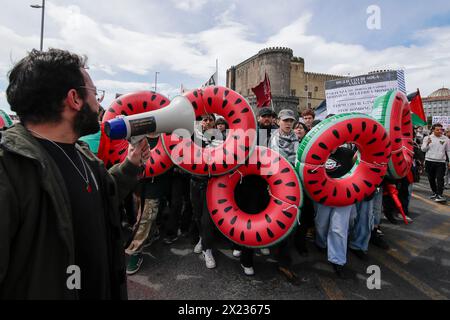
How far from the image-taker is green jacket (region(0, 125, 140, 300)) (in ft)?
2.85

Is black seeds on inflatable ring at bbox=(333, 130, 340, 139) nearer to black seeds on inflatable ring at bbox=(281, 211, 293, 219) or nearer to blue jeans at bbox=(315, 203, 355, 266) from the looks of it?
blue jeans at bbox=(315, 203, 355, 266)

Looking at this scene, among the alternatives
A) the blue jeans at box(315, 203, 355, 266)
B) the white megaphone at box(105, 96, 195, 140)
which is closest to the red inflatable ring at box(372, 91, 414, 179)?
the blue jeans at box(315, 203, 355, 266)

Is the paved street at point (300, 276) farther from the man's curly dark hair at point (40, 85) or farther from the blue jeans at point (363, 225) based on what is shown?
the man's curly dark hair at point (40, 85)

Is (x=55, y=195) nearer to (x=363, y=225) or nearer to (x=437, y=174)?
(x=363, y=225)

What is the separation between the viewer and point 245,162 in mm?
2889

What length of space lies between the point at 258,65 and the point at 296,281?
1872 inches

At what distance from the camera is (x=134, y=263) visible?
297 centimetres

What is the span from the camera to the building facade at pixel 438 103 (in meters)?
64.8

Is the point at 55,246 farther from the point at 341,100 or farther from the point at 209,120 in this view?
the point at 341,100

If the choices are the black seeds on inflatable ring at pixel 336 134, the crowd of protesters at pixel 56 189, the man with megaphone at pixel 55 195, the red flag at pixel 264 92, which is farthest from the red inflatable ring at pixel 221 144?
the red flag at pixel 264 92

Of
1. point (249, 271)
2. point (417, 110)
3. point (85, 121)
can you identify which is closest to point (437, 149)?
point (417, 110)

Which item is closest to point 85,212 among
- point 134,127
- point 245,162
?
point 134,127

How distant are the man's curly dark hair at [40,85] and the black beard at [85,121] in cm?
8

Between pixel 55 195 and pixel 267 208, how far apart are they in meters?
2.25
